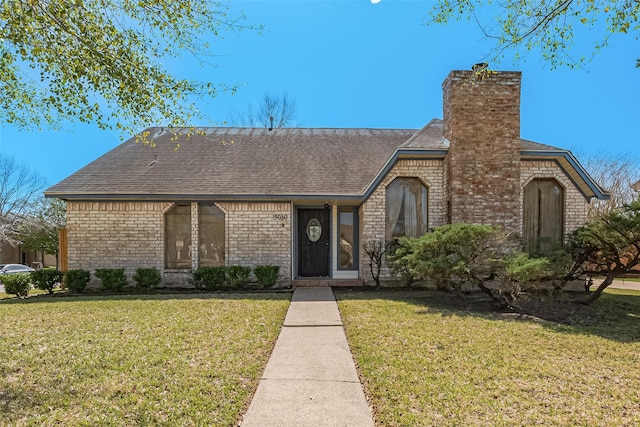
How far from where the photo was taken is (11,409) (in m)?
3.32

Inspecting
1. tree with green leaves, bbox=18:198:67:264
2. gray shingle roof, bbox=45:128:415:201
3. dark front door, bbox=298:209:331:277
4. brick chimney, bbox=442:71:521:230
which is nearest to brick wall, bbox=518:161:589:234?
brick chimney, bbox=442:71:521:230

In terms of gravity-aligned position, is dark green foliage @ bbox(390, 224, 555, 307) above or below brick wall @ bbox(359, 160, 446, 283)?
below

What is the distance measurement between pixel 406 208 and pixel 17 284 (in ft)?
36.7

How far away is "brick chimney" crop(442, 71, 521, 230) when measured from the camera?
31.1 ft

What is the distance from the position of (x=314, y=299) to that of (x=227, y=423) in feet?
18.0

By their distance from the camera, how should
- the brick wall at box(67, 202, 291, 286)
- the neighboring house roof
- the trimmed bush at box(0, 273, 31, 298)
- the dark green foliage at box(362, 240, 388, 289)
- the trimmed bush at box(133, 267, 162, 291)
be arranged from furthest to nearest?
the brick wall at box(67, 202, 291, 286) < the dark green foliage at box(362, 240, 388, 289) < the neighboring house roof < the trimmed bush at box(133, 267, 162, 291) < the trimmed bush at box(0, 273, 31, 298)

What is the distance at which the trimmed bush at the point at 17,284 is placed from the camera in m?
9.87

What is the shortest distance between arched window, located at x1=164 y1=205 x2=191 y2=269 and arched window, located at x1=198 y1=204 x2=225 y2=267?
0.40 m

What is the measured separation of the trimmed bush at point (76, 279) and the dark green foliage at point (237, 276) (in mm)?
4047

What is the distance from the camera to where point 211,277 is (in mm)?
10062

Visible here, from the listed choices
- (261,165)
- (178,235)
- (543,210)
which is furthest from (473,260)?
(178,235)

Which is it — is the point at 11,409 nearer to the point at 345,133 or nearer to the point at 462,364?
the point at 462,364

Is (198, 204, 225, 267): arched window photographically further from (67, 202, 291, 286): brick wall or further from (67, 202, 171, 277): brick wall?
(67, 202, 171, 277): brick wall

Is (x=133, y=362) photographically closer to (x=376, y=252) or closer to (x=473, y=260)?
(x=473, y=260)
